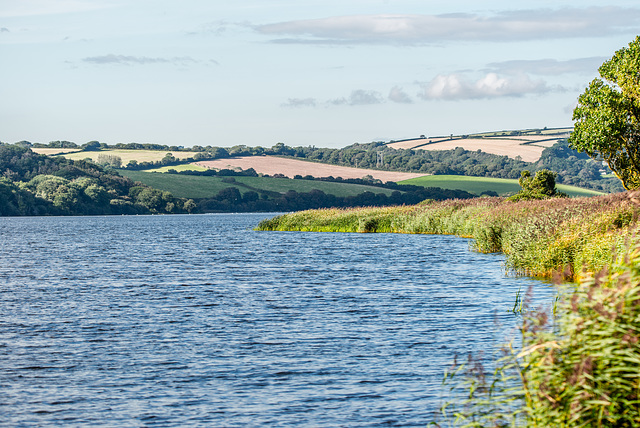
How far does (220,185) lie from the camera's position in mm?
189000

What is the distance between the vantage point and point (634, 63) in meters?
49.6

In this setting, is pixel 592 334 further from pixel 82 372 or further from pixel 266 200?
pixel 266 200

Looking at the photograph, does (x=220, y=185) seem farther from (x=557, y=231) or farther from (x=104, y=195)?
(x=557, y=231)

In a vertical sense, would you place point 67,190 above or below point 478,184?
below

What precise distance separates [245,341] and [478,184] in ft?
535

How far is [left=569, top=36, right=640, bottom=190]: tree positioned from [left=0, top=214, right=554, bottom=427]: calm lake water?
17280mm

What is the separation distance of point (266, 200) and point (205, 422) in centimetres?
17073

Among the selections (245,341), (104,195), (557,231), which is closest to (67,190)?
(104,195)

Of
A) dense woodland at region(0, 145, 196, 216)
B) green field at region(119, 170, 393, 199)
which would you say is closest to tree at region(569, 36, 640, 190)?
green field at region(119, 170, 393, 199)

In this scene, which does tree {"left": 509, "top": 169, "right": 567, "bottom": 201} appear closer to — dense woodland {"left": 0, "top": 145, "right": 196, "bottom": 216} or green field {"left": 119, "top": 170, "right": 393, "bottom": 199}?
green field {"left": 119, "top": 170, "right": 393, "bottom": 199}

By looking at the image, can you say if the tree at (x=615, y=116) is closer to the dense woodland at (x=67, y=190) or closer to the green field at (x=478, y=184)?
the green field at (x=478, y=184)

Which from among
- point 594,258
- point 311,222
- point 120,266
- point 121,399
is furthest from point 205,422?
point 311,222

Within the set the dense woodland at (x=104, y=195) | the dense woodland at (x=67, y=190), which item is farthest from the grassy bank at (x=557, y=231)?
the dense woodland at (x=67, y=190)

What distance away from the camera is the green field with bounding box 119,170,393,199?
182m
